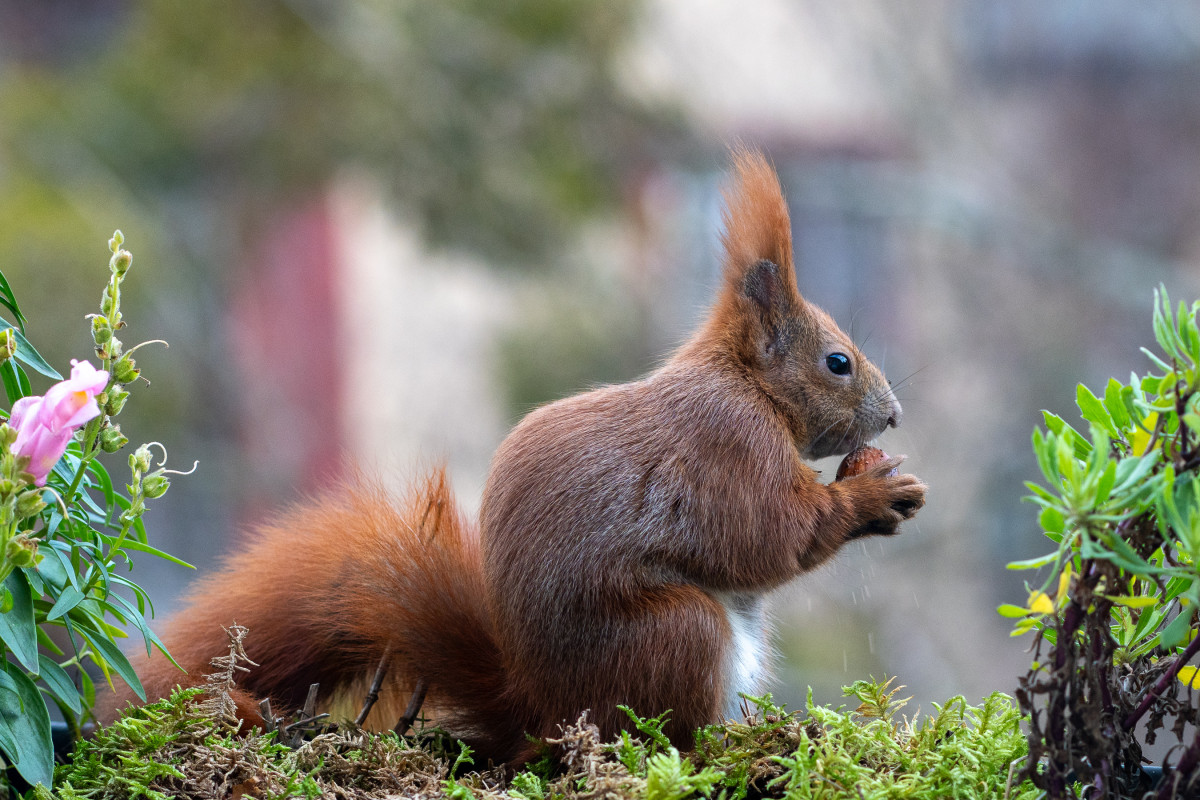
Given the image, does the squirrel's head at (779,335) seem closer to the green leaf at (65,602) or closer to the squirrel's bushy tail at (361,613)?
the squirrel's bushy tail at (361,613)

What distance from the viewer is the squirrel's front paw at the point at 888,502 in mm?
1070

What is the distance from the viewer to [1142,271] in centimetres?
293

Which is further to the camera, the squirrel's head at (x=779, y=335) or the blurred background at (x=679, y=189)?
the blurred background at (x=679, y=189)

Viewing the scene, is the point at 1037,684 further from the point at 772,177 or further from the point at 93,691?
the point at 93,691

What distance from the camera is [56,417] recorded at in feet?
2.30

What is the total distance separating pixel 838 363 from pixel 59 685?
0.78 metres

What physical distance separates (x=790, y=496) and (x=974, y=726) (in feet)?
0.83

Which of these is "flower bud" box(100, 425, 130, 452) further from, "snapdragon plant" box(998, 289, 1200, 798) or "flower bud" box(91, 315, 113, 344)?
"snapdragon plant" box(998, 289, 1200, 798)

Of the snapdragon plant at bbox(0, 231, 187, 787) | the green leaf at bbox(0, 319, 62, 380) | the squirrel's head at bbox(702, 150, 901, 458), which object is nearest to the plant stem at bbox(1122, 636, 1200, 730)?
the squirrel's head at bbox(702, 150, 901, 458)

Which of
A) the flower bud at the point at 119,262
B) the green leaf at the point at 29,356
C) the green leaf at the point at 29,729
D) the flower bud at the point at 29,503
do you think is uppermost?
the flower bud at the point at 119,262

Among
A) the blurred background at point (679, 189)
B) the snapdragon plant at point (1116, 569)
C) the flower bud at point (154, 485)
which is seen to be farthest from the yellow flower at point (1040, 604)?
the blurred background at point (679, 189)

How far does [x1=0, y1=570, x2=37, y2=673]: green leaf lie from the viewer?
2.44 ft

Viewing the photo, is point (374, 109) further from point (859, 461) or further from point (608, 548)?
point (608, 548)

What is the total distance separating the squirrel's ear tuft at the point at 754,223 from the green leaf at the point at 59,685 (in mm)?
714
